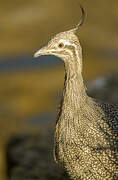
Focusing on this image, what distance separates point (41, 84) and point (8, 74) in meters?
1.23

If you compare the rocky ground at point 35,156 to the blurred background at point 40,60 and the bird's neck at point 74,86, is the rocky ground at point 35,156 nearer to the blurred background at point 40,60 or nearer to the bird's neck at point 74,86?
the blurred background at point 40,60

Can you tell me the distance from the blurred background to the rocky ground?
0.26 metres

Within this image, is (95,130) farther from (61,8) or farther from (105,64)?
(61,8)

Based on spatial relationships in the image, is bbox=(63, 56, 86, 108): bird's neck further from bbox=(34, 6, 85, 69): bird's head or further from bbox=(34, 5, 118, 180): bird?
bbox=(34, 6, 85, 69): bird's head

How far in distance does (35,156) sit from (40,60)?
757 cm

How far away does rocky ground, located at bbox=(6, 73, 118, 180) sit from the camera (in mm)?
8695

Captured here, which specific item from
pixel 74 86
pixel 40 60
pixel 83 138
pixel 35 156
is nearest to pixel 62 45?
pixel 74 86

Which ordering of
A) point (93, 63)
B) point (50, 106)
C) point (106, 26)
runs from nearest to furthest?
point (50, 106), point (93, 63), point (106, 26)

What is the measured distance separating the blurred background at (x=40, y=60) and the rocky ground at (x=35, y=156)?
0.26 metres

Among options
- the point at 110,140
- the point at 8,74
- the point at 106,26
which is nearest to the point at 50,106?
the point at 8,74

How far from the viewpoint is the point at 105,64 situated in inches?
638

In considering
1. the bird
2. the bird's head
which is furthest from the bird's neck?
the bird's head

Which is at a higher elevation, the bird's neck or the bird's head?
the bird's head

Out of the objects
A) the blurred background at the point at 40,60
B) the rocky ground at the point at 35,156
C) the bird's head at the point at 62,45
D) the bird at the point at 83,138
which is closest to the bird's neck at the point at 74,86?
Result: the bird at the point at 83,138
